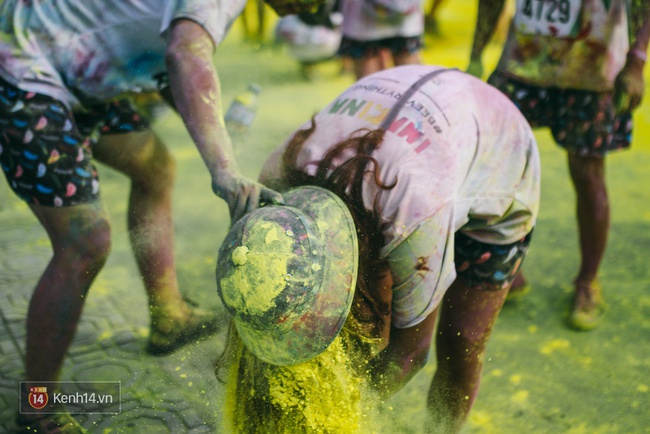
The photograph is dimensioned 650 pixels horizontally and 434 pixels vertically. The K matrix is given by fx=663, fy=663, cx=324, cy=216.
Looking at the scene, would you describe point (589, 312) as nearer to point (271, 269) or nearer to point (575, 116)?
point (575, 116)

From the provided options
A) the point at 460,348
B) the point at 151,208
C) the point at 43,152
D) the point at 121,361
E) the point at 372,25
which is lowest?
the point at 121,361

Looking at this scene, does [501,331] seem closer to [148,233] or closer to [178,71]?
[148,233]

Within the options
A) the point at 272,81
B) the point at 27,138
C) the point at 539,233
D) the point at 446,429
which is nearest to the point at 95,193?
the point at 27,138

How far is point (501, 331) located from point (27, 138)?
6.12 ft

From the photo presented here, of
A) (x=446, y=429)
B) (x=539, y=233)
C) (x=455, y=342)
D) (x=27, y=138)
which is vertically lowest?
(x=539, y=233)

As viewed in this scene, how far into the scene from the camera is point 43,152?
1869mm

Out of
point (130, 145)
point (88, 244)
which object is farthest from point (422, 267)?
point (130, 145)

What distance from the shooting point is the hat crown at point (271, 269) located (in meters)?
1.30

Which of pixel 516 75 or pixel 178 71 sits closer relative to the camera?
pixel 178 71

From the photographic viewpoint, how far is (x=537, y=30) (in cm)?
262

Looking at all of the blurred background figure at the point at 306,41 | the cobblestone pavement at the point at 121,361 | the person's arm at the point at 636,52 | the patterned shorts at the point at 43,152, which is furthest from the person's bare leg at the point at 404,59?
the patterned shorts at the point at 43,152

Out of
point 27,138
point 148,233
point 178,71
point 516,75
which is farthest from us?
point 516,75

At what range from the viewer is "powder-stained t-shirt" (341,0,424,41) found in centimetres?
370

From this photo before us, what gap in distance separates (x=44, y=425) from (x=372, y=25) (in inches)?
103
